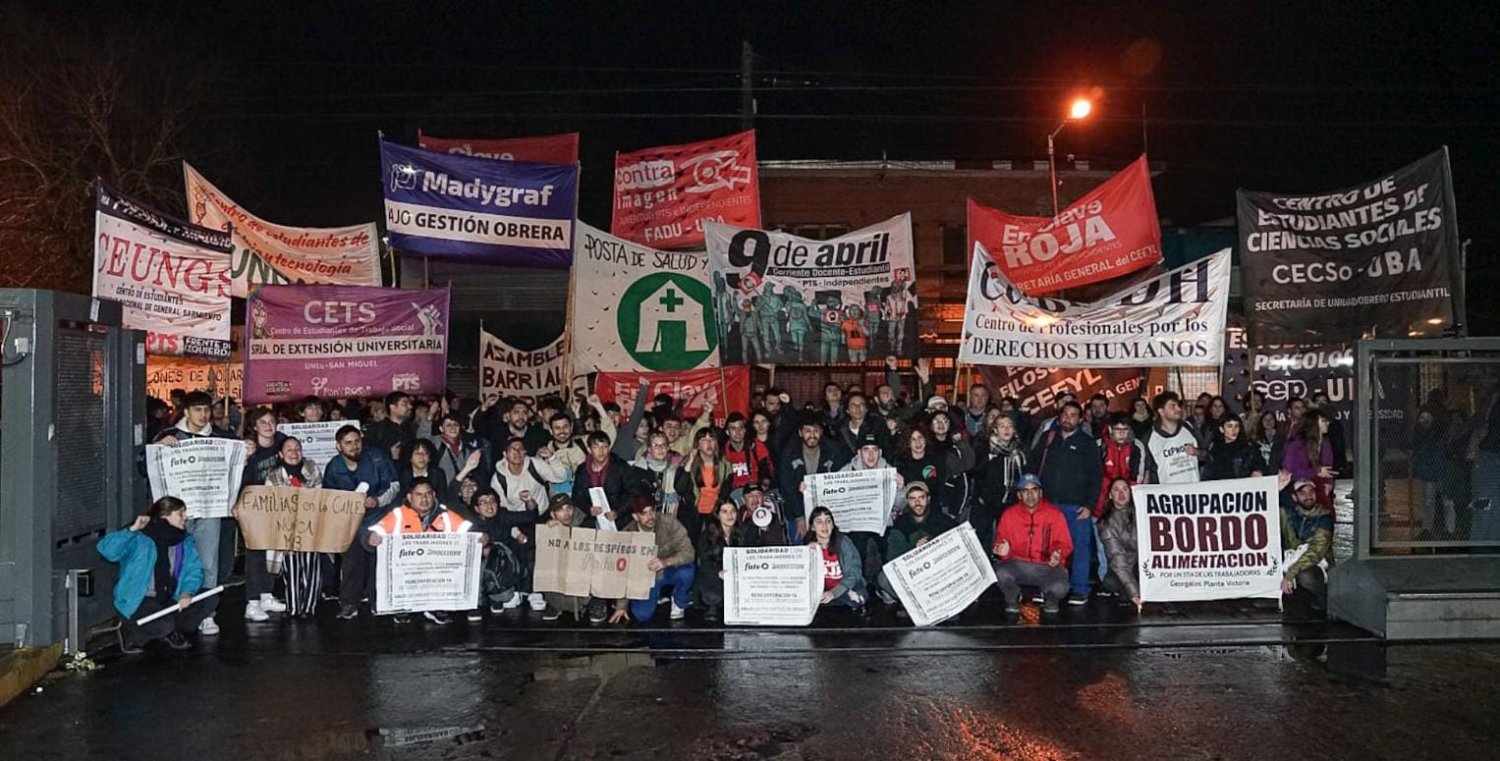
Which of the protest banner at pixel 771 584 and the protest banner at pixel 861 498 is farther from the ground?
the protest banner at pixel 861 498

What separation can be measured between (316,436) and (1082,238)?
8185 millimetres

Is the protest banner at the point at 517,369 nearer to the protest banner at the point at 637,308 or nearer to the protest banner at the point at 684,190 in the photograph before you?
the protest banner at the point at 684,190

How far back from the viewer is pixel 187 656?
299 inches

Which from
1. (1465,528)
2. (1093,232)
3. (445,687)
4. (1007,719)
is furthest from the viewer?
(1093,232)

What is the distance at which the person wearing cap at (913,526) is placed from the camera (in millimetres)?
8905

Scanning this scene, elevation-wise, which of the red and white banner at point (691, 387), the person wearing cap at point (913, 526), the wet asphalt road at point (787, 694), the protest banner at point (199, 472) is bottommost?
the wet asphalt road at point (787, 694)

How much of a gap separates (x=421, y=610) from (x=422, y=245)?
5264 millimetres

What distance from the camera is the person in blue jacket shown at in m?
7.55

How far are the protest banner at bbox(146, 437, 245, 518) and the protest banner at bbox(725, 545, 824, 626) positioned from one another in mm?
4116

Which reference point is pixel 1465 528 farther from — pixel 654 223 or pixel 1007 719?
pixel 654 223

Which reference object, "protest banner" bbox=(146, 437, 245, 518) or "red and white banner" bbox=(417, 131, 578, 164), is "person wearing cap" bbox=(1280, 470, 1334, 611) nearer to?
"protest banner" bbox=(146, 437, 245, 518)

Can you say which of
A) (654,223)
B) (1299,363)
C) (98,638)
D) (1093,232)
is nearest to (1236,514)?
(1299,363)

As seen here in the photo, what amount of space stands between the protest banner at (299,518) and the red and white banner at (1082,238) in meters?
6.82

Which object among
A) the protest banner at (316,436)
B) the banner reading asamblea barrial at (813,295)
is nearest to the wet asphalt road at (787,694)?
the protest banner at (316,436)
